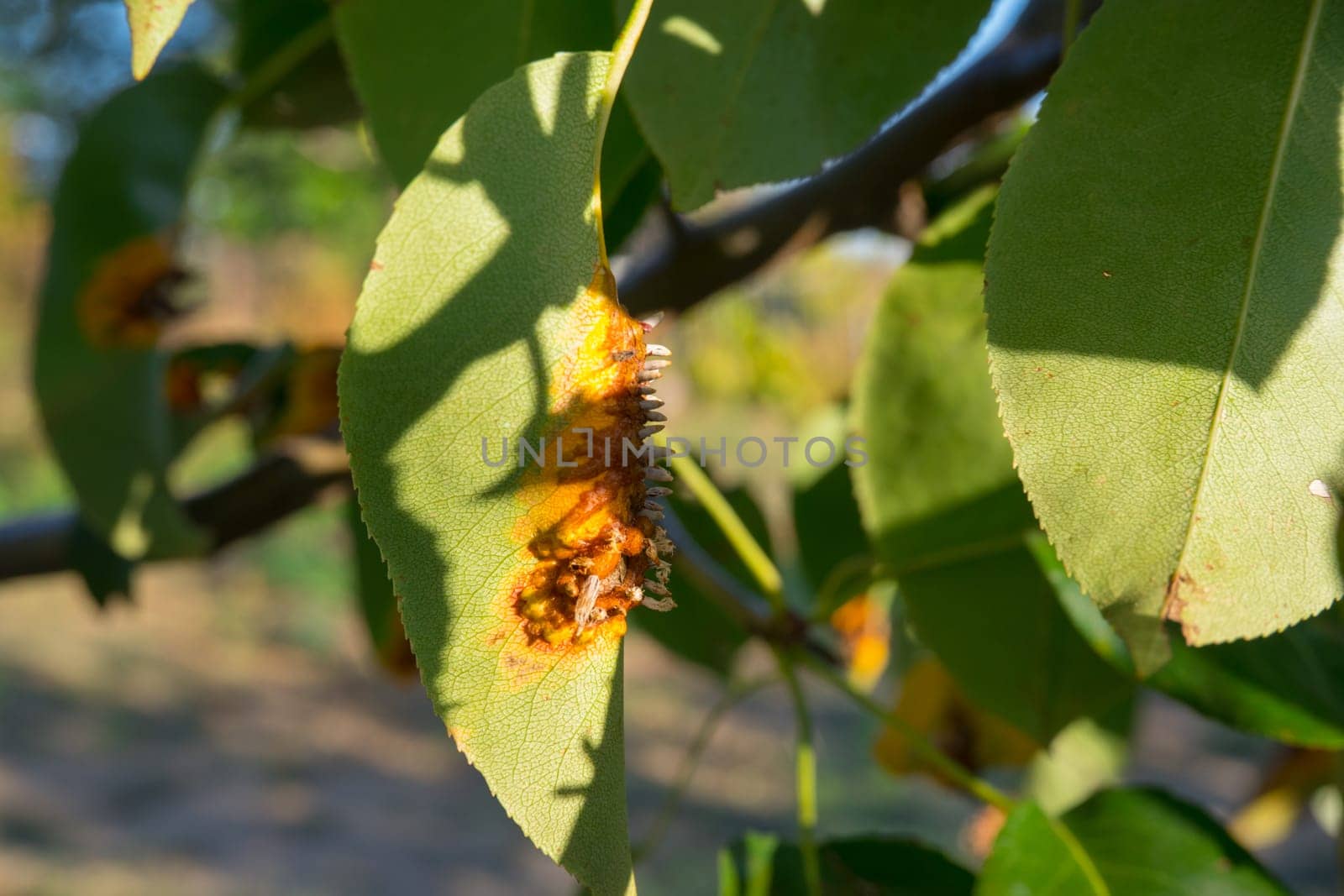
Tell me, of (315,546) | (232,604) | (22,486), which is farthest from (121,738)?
(22,486)

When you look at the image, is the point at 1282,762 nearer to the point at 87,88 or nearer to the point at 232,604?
the point at 232,604

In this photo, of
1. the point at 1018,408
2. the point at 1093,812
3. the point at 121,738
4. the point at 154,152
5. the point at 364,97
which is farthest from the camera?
the point at 121,738

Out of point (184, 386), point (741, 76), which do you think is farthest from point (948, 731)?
point (184, 386)

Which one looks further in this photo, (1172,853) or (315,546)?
(315,546)

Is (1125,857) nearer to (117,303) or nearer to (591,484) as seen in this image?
(591,484)

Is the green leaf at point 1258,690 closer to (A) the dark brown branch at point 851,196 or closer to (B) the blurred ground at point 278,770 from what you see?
(A) the dark brown branch at point 851,196

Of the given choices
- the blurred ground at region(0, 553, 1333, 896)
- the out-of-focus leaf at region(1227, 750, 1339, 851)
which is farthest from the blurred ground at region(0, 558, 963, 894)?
the out-of-focus leaf at region(1227, 750, 1339, 851)

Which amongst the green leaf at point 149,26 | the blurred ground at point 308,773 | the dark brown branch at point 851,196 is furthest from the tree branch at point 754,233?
the blurred ground at point 308,773
